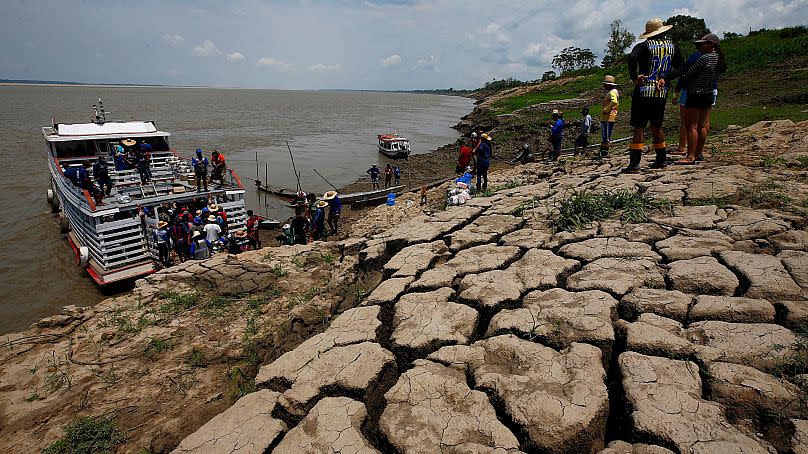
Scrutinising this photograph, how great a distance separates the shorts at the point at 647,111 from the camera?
520 cm

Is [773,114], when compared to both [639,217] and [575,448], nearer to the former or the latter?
[639,217]

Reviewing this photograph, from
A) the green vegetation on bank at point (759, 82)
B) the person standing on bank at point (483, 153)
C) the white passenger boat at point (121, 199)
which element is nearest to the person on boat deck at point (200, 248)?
the white passenger boat at point (121, 199)

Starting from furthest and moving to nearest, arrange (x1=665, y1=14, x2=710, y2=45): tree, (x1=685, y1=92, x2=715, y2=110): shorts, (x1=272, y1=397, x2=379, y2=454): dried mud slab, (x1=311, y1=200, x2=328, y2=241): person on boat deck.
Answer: (x1=665, y1=14, x2=710, y2=45): tree
(x1=311, y1=200, x2=328, y2=241): person on boat deck
(x1=685, y1=92, x2=715, y2=110): shorts
(x1=272, y1=397, x2=379, y2=454): dried mud slab

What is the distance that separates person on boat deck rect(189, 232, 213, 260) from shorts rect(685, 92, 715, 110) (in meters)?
8.81

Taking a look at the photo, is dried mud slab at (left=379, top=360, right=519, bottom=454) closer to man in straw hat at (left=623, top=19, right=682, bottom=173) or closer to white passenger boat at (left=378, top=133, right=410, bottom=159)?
man in straw hat at (left=623, top=19, right=682, bottom=173)

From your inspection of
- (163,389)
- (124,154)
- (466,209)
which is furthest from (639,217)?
(124,154)

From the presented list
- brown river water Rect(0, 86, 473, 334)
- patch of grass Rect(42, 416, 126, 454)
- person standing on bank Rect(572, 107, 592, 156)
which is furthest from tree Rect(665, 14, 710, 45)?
patch of grass Rect(42, 416, 126, 454)

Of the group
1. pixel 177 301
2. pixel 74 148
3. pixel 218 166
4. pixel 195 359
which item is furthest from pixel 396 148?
pixel 195 359

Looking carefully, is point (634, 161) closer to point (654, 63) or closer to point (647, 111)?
point (647, 111)

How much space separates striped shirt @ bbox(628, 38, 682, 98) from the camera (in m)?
5.03

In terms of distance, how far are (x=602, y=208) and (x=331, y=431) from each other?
3.87m

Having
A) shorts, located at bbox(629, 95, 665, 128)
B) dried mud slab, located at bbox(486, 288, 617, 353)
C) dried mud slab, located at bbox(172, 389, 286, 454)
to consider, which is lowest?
dried mud slab, located at bbox(172, 389, 286, 454)

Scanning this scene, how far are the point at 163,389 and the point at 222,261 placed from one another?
2450 mm

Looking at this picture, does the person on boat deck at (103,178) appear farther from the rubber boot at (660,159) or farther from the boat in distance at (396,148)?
the boat in distance at (396,148)
